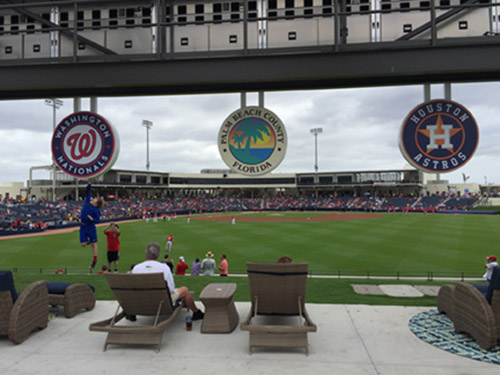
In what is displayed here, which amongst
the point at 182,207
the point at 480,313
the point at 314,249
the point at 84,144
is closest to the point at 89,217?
the point at 84,144

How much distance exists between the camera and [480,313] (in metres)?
4.22

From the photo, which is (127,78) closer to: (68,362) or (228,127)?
(228,127)

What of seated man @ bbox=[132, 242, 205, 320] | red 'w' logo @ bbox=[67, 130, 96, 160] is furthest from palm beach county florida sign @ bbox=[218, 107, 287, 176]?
red 'w' logo @ bbox=[67, 130, 96, 160]

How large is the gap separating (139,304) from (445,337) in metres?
4.12

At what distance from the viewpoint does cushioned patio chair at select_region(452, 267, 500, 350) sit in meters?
4.09

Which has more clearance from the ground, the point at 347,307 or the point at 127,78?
the point at 127,78

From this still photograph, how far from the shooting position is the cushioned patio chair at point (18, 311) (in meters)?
4.30

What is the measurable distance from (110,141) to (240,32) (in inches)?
112

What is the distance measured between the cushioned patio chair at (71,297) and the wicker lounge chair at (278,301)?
2982 mm

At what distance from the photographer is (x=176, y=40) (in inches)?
225

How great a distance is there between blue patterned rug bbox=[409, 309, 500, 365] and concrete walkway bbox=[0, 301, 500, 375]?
0.13m

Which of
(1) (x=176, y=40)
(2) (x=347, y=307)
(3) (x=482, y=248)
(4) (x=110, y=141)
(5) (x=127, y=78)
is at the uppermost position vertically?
(1) (x=176, y=40)

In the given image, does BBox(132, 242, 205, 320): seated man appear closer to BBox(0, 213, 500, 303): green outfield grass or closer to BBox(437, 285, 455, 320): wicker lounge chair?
BBox(437, 285, 455, 320): wicker lounge chair

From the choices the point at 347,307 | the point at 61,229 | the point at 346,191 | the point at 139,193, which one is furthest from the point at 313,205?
the point at 347,307
